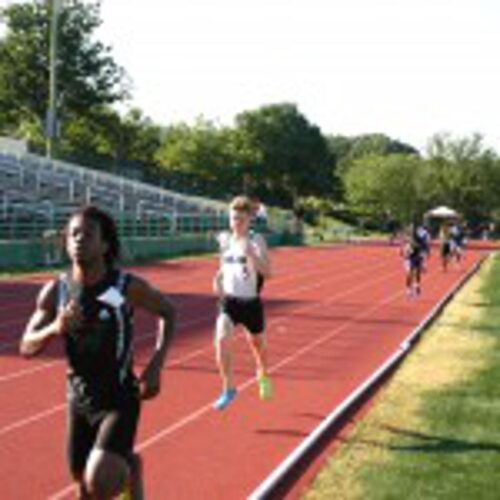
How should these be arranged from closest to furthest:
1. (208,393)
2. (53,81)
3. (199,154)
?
(208,393), (53,81), (199,154)

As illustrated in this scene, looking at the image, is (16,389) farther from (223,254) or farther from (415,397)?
(415,397)

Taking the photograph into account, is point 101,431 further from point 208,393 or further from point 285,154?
point 285,154

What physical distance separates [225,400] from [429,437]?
1911 mm

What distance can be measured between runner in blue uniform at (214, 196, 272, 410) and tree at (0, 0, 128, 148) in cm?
6098

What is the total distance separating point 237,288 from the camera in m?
10.3

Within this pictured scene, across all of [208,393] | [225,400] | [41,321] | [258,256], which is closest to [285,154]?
[208,393]

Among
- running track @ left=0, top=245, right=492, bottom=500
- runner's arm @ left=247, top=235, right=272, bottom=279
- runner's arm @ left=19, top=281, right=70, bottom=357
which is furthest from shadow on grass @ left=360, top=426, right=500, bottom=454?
runner's arm @ left=19, top=281, right=70, bottom=357

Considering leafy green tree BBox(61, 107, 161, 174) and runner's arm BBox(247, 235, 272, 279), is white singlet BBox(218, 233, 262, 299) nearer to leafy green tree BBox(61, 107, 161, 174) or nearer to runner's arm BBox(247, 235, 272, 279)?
runner's arm BBox(247, 235, 272, 279)

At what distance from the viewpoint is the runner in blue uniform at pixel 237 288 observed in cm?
1017

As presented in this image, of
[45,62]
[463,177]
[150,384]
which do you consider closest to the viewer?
[150,384]

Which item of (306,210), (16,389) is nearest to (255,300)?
(16,389)

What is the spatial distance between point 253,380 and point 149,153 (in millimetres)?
69960

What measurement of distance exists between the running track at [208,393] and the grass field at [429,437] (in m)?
0.54

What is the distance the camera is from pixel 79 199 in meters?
39.2
